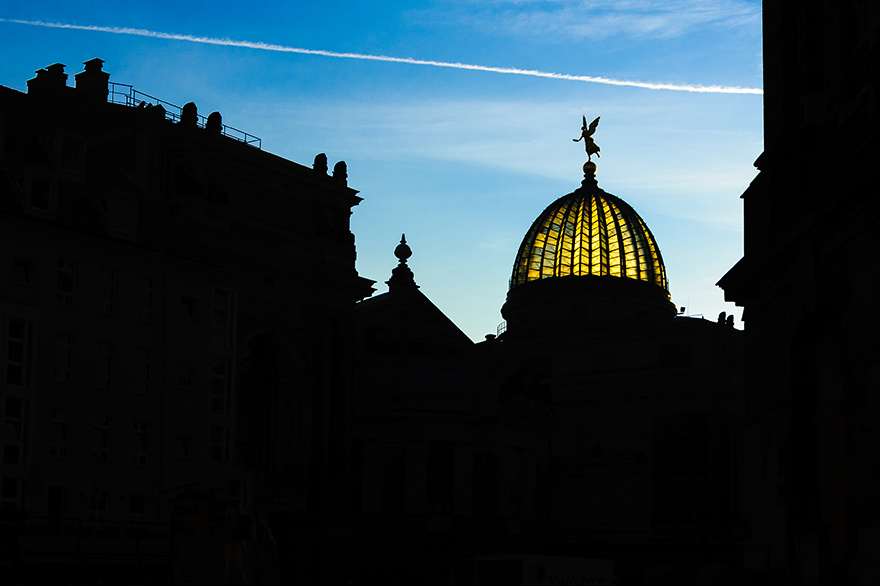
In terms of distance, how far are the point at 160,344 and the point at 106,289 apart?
335 cm

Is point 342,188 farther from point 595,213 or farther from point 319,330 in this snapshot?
point 595,213

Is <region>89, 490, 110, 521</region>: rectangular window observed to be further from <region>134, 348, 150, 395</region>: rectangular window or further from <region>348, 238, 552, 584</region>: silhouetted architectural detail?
<region>348, 238, 552, 584</region>: silhouetted architectural detail

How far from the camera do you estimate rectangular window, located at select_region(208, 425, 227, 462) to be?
55938 mm

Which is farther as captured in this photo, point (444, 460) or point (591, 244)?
point (591, 244)

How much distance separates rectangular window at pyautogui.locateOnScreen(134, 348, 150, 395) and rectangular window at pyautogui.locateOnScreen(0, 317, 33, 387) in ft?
17.6

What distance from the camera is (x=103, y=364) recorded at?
50938 millimetres

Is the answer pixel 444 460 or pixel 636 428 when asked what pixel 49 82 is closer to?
pixel 444 460

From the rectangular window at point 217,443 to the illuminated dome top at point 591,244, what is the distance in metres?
68.4

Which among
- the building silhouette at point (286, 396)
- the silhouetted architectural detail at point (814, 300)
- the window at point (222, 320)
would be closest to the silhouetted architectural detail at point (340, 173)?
the building silhouette at point (286, 396)

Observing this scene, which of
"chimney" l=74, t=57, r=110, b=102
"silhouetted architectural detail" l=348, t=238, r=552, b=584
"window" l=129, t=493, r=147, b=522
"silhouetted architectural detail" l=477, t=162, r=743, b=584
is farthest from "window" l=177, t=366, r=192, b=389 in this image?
"silhouetted architectural detail" l=477, t=162, r=743, b=584

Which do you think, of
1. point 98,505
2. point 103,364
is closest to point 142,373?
point 103,364

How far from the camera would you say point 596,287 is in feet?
387

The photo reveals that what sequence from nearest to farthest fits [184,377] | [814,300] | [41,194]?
[814,300] < [41,194] < [184,377]

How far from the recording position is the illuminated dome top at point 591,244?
121m
